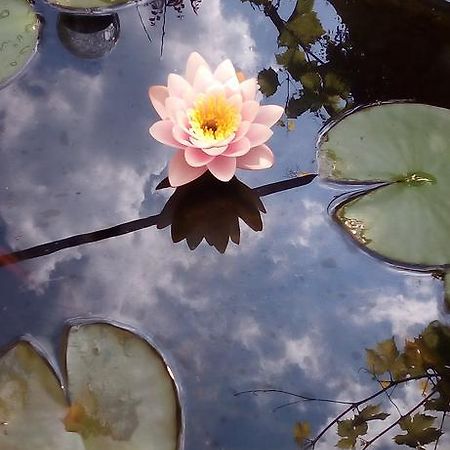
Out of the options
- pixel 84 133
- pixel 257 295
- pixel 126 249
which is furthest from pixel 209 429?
pixel 84 133

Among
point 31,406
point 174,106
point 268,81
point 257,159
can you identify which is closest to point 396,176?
point 257,159

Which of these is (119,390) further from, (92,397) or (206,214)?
(206,214)

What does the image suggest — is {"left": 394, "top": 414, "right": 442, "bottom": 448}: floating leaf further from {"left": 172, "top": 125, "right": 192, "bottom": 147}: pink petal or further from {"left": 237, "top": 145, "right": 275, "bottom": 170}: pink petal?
{"left": 172, "top": 125, "right": 192, "bottom": 147}: pink petal

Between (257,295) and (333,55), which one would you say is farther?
(333,55)

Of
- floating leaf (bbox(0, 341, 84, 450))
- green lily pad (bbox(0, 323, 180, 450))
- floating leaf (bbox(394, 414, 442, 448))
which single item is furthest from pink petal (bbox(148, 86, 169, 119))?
floating leaf (bbox(394, 414, 442, 448))

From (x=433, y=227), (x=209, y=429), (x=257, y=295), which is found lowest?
(x=209, y=429)

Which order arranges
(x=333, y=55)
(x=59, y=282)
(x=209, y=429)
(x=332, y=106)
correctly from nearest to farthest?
(x=209, y=429) → (x=59, y=282) → (x=332, y=106) → (x=333, y=55)

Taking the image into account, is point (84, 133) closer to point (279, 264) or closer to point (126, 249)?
point (126, 249)
